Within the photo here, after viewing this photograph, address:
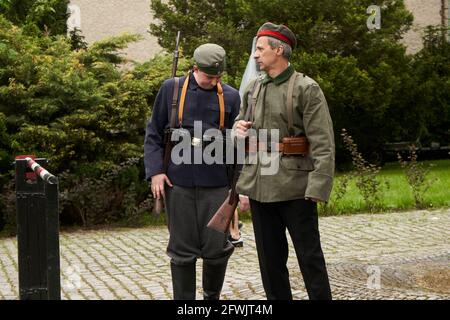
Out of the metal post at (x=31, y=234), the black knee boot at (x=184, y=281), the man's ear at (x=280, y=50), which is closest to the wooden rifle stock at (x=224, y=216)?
the black knee boot at (x=184, y=281)

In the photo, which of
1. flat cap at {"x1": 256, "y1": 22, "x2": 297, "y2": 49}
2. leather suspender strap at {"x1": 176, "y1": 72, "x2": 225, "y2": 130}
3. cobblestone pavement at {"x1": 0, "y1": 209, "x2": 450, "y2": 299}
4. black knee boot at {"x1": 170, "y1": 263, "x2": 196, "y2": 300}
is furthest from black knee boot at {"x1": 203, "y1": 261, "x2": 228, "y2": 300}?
flat cap at {"x1": 256, "y1": 22, "x2": 297, "y2": 49}

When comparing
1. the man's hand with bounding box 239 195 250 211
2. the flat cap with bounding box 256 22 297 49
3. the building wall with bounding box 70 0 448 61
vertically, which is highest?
the building wall with bounding box 70 0 448 61

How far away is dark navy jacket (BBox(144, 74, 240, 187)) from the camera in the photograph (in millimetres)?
5910

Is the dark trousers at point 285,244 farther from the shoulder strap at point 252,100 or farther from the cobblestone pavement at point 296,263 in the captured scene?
the cobblestone pavement at point 296,263

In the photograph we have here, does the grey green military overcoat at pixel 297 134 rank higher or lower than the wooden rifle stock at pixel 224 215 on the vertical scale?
higher

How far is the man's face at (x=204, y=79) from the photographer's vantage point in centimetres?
595

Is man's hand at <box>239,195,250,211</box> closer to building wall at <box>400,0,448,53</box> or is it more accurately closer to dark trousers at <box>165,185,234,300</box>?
dark trousers at <box>165,185,234,300</box>

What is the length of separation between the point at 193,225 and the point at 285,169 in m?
0.90

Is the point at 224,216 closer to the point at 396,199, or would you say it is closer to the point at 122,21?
the point at 396,199

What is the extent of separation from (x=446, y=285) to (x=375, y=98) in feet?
45.5

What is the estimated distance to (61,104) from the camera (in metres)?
11.5

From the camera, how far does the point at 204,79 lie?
5.95 meters

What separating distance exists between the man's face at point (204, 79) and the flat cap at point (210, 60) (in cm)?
4

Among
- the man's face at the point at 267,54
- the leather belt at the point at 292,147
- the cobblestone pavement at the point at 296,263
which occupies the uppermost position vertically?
the man's face at the point at 267,54
